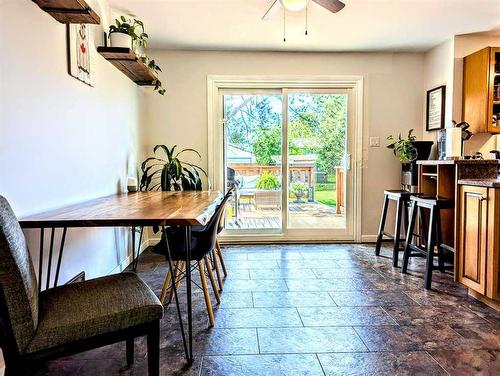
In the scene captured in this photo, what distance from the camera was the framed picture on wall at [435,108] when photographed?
13.2 feet

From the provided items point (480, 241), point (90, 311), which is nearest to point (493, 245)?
point (480, 241)

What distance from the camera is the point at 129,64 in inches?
120

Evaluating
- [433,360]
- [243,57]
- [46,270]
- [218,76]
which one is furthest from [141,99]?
[433,360]

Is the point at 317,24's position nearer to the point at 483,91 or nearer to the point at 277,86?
the point at 277,86

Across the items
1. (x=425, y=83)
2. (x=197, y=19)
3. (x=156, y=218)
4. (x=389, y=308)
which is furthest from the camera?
(x=425, y=83)

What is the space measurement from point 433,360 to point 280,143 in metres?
3.06

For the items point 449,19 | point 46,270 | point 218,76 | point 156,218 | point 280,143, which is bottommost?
point 46,270

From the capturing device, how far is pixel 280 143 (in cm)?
448

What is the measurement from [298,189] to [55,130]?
299 cm

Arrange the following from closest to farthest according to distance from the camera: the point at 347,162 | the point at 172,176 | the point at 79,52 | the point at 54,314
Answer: the point at 54,314 → the point at 79,52 → the point at 172,176 → the point at 347,162

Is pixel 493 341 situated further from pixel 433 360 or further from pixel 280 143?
pixel 280 143

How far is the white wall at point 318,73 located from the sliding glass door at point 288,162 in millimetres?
239

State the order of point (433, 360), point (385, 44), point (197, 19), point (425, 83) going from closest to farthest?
point (433, 360) < point (197, 19) < point (385, 44) < point (425, 83)

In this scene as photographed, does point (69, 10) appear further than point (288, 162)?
No
